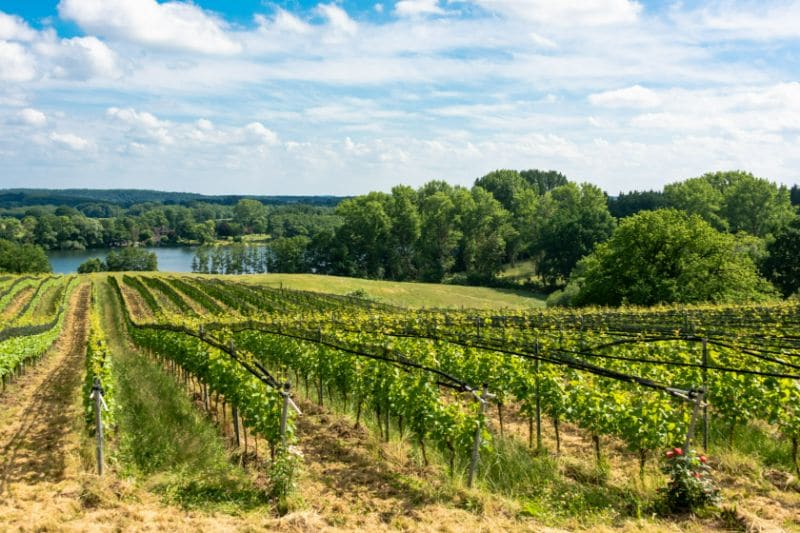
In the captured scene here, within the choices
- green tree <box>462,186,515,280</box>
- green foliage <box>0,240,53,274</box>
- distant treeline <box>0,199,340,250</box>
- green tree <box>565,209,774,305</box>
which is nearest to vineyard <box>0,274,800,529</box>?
green tree <box>565,209,774,305</box>

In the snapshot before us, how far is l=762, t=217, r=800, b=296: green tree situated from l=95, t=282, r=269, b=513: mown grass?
5101cm

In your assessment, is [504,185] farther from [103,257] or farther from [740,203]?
[103,257]

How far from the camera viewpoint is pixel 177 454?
9828 millimetres

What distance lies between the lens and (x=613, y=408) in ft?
27.9

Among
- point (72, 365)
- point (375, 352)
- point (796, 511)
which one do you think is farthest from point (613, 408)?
point (72, 365)

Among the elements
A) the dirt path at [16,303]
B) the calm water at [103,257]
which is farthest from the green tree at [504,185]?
the dirt path at [16,303]

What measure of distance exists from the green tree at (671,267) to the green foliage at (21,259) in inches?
3380

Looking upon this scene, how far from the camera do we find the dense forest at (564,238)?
1554 inches

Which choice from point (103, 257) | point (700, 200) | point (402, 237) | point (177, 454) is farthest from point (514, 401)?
point (103, 257)

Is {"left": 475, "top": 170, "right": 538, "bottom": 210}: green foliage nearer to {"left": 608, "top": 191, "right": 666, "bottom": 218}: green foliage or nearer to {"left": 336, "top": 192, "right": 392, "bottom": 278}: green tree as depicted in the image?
{"left": 608, "top": 191, "right": 666, "bottom": 218}: green foliage

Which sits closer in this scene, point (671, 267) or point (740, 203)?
point (671, 267)

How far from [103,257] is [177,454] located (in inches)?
5363

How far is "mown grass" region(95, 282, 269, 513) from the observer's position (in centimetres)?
818

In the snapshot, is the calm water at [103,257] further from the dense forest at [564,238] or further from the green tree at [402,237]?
the green tree at [402,237]
